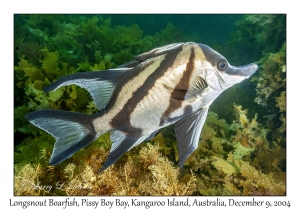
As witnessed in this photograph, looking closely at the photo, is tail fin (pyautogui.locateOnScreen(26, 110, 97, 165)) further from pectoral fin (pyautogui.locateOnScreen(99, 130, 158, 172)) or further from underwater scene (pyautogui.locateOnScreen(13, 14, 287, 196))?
pectoral fin (pyautogui.locateOnScreen(99, 130, 158, 172))

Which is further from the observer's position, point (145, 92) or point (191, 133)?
point (191, 133)

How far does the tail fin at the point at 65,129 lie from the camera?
1.60 meters

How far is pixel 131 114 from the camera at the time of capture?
1.65 m

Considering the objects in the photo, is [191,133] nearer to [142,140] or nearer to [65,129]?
[142,140]

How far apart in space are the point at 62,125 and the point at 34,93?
2.49 metres

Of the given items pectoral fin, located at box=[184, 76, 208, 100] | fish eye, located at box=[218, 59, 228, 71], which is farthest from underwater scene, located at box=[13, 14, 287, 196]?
fish eye, located at box=[218, 59, 228, 71]

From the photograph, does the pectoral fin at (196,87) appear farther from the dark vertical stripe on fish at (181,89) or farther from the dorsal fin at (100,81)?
the dorsal fin at (100,81)

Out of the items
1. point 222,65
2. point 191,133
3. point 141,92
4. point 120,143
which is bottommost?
point 120,143

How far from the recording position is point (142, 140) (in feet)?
5.57

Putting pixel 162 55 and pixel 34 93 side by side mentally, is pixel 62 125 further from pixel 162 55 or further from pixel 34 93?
pixel 34 93

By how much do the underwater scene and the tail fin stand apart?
3 cm

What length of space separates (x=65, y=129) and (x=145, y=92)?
550 mm

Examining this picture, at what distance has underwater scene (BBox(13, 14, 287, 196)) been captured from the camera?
8.76ft

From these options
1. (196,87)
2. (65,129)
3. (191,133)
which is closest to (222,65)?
(196,87)
